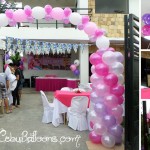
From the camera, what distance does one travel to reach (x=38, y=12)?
232 inches

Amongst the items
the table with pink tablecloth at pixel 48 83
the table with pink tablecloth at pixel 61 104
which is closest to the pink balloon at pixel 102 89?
the table with pink tablecloth at pixel 61 104

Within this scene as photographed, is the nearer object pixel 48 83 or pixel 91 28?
pixel 91 28

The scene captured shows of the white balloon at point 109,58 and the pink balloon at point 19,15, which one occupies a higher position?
the pink balloon at point 19,15

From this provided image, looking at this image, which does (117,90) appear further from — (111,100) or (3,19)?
(3,19)

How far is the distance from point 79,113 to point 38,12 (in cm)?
248

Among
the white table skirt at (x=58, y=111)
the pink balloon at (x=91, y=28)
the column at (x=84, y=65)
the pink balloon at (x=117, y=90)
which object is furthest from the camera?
the column at (x=84, y=65)

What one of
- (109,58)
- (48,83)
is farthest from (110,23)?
(109,58)

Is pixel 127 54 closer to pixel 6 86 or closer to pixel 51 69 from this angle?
pixel 6 86

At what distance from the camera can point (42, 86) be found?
46.1ft

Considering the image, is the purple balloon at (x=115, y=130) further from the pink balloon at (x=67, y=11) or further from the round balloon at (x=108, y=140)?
the pink balloon at (x=67, y=11)

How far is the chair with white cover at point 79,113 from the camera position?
6176 millimetres

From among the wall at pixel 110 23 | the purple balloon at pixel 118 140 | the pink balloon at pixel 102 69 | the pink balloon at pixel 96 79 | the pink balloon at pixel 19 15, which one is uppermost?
the wall at pixel 110 23

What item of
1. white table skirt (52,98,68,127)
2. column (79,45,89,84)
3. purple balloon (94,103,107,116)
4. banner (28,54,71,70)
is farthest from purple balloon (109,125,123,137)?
banner (28,54,71,70)

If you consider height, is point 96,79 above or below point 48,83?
above
